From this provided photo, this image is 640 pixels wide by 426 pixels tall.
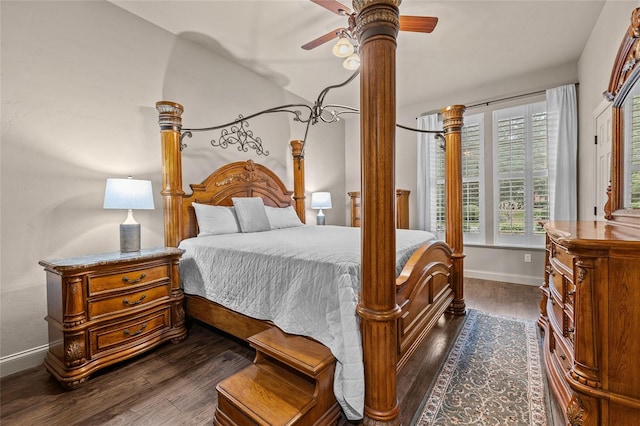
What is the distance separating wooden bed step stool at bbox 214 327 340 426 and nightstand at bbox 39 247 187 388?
1073 millimetres

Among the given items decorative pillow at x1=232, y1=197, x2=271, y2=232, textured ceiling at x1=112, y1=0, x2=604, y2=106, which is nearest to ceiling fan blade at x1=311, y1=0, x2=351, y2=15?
textured ceiling at x1=112, y1=0, x2=604, y2=106

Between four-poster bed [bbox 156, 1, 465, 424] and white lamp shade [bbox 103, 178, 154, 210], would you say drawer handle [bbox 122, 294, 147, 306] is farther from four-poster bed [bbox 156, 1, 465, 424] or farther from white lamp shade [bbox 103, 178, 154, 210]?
four-poster bed [bbox 156, 1, 465, 424]

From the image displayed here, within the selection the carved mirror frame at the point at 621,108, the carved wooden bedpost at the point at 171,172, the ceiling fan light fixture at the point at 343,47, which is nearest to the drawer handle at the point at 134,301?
the carved wooden bedpost at the point at 171,172

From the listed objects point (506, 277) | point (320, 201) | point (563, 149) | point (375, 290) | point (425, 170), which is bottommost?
point (506, 277)

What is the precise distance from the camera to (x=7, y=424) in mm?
1500

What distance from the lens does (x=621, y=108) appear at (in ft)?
6.42

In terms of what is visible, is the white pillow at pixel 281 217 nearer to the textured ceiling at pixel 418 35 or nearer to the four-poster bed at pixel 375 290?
the four-poster bed at pixel 375 290

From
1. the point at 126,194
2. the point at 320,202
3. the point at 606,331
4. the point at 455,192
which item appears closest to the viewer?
the point at 606,331

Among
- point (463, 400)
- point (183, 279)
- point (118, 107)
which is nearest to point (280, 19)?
point (118, 107)

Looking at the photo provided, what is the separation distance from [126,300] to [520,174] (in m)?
4.88

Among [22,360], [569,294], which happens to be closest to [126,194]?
[22,360]

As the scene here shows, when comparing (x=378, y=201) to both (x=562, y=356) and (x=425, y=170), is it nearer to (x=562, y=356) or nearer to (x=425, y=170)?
(x=562, y=356)

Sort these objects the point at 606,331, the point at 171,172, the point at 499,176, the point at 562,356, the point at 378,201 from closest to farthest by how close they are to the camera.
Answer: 1. the point at 606,331
2. the point at 378,201
3. the point at 562,356
4. the point at 171,172
5. the point at 499,176

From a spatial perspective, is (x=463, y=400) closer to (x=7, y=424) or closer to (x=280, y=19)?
(x=7, y=424)
